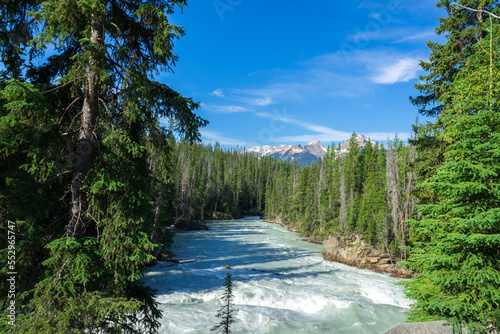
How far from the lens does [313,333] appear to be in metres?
11.5

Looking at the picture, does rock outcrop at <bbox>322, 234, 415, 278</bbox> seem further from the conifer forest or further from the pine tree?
the conifer forest

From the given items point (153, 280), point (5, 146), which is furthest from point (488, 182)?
point (153, 280)

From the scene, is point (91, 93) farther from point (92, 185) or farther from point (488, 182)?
point (488, 182)

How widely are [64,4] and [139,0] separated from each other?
1775 mm

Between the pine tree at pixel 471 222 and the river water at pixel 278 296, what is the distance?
7.44 meters

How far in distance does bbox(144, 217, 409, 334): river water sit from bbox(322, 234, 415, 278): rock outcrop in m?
1.60

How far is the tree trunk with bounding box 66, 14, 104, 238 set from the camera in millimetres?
4402

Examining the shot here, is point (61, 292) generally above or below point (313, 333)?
above

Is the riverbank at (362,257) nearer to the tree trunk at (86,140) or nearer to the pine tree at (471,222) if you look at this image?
the pine tree at (471,222)

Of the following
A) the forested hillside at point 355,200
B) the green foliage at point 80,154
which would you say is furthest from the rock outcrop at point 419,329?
the forested hillside at point 355,200

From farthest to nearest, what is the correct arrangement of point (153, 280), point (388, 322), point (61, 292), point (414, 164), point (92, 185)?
1. point (153, 280)
2. point (388, 322)
3. point (414, 164)
4. point (92, 185)
5. point (61, 292)

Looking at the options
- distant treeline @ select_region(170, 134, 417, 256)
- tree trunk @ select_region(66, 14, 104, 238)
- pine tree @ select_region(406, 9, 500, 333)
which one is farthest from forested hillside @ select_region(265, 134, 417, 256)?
tree trunk @ select_region(66, 14, 104, 238)

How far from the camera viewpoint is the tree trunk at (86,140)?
4.40 metres

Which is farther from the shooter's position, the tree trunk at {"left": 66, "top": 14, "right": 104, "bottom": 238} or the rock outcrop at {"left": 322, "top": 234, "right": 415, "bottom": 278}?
the rock outcrop at {"left": 322, "top": 234, "right": 415, "bottom": 278}
